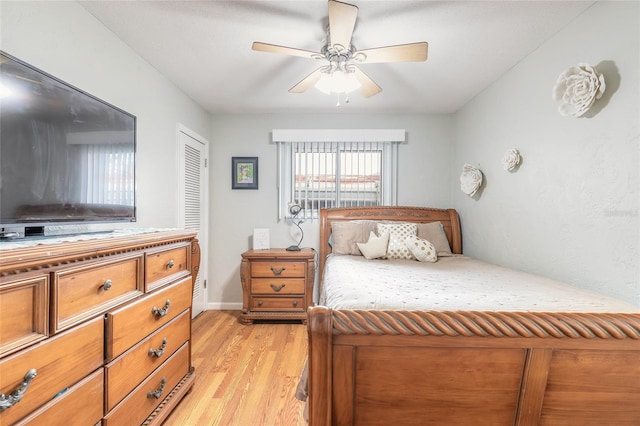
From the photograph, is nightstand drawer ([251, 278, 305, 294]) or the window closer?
nightstand drawer ([251, 278, 305, 294])

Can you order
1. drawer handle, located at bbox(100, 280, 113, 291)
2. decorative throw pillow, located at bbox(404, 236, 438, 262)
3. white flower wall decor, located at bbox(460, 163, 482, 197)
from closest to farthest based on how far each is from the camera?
drawer handle, located at bbox(100, 280, 113, 291)
decorative throw pillow, located at bbox(404, 236, 438, 262)
white flower wall decor, located at bbox(460, 163, 482, 197)

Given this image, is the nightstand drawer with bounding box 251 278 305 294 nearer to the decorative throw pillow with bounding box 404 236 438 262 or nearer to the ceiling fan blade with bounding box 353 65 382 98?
the decorative throw pillow with bounding box 404 236 438 262

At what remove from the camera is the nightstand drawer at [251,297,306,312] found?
9.95ft

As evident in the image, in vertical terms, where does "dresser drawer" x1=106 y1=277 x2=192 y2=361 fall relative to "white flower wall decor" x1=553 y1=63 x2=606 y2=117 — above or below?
below

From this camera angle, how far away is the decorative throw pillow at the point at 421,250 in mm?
2562

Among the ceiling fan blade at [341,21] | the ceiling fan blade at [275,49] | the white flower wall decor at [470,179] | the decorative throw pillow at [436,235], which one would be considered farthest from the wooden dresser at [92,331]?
the white flower wall decor at [470,179]

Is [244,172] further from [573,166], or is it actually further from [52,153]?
[573,166]

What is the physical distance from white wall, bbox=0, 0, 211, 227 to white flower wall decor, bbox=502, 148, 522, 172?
293cm

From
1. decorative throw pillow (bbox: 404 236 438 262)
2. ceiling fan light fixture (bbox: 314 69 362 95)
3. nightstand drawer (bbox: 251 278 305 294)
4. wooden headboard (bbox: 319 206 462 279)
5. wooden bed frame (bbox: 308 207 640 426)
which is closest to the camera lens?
wooden bed frame (bbox: 308 207 640 426)

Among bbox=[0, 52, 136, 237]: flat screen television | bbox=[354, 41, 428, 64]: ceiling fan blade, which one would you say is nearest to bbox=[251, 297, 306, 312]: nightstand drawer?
bbox=[0, 52, 136, 237]: flat screen television

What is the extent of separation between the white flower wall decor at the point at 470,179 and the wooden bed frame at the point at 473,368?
6.55 feet

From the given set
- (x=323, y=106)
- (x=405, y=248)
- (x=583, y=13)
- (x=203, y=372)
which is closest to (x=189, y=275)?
(x=203, y=372)

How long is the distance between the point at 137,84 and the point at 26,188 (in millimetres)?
1380

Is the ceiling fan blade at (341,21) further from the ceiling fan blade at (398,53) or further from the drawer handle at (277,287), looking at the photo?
the drawer handle at (277,287)
